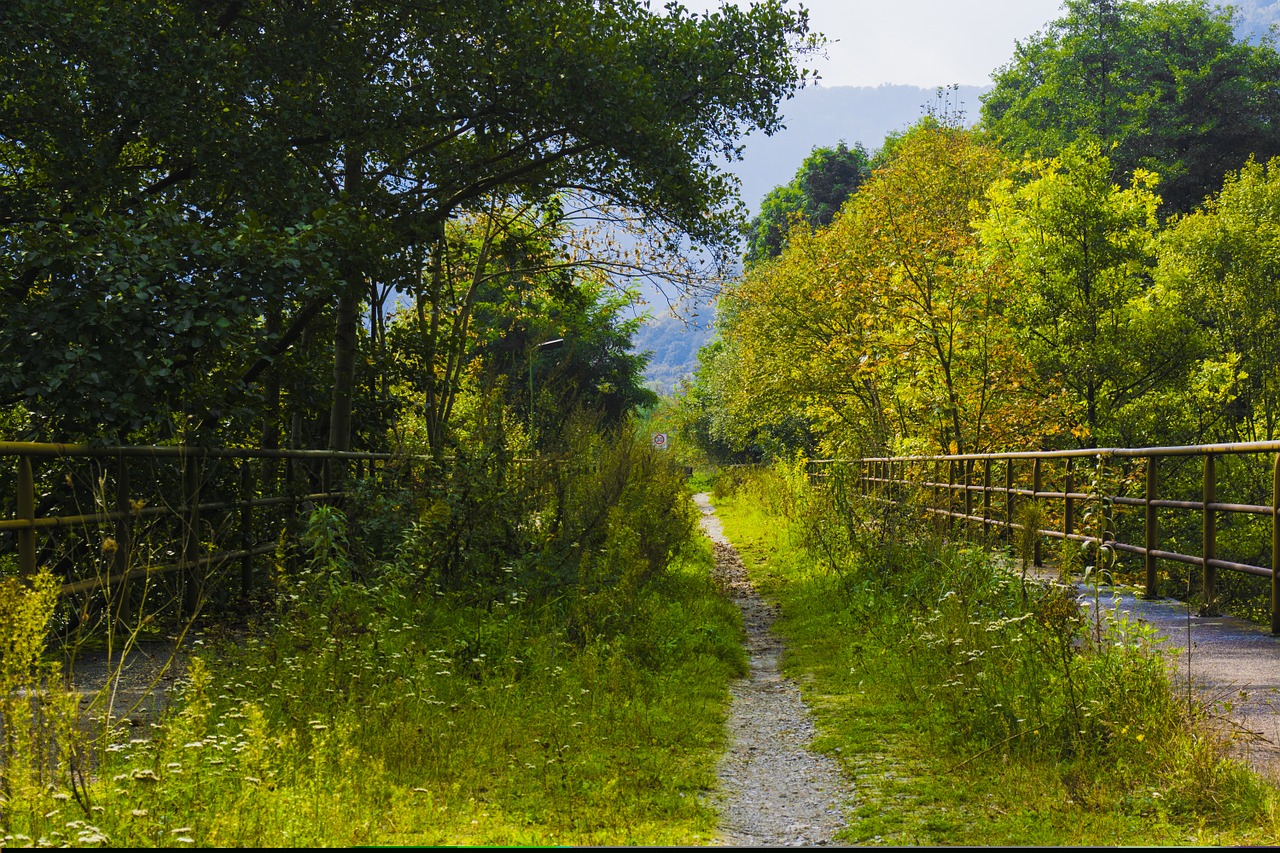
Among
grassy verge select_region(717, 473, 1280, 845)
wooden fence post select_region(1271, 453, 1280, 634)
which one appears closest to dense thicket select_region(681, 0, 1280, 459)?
grassy verge select_region(717, 473, 1280, 845)

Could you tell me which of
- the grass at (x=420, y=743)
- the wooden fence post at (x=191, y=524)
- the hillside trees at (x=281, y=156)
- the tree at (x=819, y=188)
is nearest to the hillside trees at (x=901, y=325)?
the hillside trees at (x=281, y=156)

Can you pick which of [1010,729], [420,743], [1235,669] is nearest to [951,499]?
[1235,669]

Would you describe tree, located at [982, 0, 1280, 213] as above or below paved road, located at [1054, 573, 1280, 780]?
above

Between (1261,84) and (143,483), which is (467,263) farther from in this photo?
(1261,84)

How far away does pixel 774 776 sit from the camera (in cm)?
566

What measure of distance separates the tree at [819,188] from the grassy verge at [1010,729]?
41.8 m

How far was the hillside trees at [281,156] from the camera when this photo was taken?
7.63 meters

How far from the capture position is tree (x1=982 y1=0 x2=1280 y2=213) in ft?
121

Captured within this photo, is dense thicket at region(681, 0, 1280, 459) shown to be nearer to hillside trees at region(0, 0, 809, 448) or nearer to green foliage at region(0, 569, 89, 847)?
hillside trees at region(0, 0, 809, 448)

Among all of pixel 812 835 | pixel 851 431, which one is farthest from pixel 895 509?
pixel 851 431

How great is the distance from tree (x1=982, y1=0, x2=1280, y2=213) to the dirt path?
3279 centimetres

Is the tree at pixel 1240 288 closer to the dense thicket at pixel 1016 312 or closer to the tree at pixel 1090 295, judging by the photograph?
the dense thicket at pixel 1016 312

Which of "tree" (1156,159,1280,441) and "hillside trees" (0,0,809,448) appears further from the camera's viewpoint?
"tree" (1156,159,1280,441)

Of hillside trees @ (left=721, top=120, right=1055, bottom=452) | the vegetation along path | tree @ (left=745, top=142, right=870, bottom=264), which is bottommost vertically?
the vegetation along path
